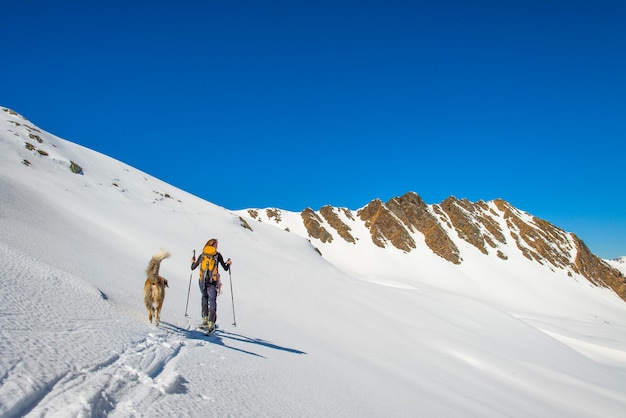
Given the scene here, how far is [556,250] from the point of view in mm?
100375

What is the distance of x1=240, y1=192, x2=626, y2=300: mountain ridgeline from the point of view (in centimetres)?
8981

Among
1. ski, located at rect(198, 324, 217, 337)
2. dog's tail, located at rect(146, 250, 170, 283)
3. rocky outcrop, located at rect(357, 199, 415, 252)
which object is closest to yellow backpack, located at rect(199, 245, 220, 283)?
ski, located at rect(198, 324, 217, 337)

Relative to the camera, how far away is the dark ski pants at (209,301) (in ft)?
27.1

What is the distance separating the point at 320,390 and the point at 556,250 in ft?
381

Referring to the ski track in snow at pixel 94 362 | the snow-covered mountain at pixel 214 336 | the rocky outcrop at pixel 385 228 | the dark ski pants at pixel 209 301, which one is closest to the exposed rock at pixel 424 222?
the rocky outcrop at pixel 385 228

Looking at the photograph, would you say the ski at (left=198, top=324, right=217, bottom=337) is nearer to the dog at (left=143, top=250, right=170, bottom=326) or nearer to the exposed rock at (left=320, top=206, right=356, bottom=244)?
the dog at (left=143, top=250, right=170, bottom=326)

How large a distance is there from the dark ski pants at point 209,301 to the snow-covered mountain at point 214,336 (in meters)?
0.50

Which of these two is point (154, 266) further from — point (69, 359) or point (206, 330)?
point (69, 359)

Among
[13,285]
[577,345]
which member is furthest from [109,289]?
[577,345]

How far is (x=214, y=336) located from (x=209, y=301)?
0.78 m

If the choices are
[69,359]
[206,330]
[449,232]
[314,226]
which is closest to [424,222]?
[449,232]

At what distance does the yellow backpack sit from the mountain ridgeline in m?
79.0

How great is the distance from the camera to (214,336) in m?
8.01

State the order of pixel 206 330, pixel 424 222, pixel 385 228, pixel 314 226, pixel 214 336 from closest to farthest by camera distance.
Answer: pixel 214 336 → pixel 206 330 → pixel 314 226 → pixel 385 228 → pixel 424 222
